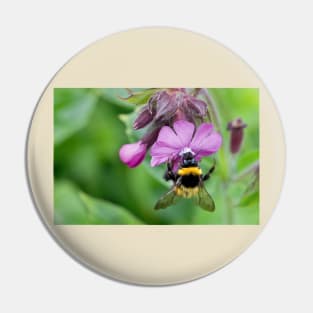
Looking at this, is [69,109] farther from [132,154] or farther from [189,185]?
[189,185]

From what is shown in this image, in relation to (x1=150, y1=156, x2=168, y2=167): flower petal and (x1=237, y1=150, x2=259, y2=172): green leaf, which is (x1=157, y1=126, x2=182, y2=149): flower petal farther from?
(x1=237, y1=150, x2=259, y2=172): green leaf

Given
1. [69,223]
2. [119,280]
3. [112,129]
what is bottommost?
[119,280]

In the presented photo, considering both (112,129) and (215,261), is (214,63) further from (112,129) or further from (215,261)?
(215,261)

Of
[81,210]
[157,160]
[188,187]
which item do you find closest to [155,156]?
[157,160]

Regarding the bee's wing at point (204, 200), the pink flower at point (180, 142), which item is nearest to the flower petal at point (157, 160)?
the pink flower at point (180, 142)

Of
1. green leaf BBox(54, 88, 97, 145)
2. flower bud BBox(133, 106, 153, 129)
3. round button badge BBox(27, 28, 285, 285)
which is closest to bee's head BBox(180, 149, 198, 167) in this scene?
round button badge BBox(27, 28, 285, 285)

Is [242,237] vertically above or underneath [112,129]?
underneath

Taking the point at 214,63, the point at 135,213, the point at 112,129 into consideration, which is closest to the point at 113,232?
the point at 135,213
